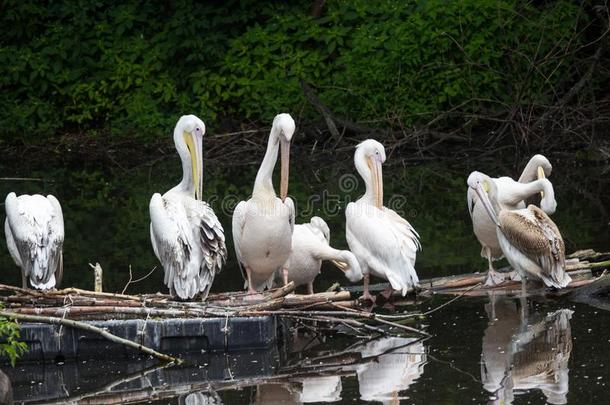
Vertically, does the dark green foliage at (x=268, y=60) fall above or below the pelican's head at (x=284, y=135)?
above

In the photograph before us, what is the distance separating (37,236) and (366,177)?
8.25ft

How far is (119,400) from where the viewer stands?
621cm

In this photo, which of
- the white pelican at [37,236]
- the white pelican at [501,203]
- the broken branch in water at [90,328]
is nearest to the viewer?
the broken branch in water at [90,328]

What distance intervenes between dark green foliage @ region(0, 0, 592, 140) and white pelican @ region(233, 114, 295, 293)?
7.41 meters

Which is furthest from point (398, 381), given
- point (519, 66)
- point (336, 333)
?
point (519, 66)

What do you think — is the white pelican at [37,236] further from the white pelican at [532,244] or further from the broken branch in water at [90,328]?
the white pelican at [532,244]

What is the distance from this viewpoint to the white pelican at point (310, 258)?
8266mm

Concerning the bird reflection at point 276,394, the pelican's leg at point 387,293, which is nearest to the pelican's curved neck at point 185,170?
the pelican's leg at point 387,293

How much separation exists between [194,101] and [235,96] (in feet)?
2.70

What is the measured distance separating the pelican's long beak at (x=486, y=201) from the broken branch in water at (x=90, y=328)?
9.50 ft

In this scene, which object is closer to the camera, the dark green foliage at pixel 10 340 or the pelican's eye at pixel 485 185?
the dark green foliage at pixel 10 340

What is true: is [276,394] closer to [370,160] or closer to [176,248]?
[176,248]

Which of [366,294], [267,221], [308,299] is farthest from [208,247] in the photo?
[366,294]

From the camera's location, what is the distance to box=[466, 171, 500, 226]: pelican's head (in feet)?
29.2
